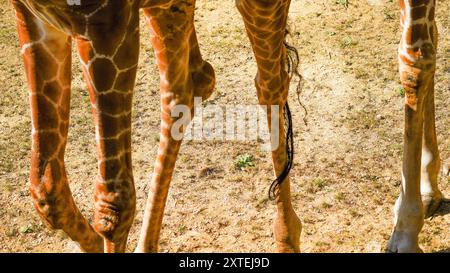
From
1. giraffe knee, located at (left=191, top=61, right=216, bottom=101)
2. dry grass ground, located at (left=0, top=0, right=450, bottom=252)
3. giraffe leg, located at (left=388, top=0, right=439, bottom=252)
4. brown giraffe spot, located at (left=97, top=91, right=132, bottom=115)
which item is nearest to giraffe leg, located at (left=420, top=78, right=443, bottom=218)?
dry grass ground, located at (left=0, top=0, right=450, bottom=252)

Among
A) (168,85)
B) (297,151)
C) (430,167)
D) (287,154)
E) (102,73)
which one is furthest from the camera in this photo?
(297,151)

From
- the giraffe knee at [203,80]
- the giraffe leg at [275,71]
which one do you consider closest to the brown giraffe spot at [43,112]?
the giraffe knee at [203,80]

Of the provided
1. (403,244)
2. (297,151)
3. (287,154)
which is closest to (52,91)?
(287,154)

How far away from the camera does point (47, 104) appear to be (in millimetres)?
4285

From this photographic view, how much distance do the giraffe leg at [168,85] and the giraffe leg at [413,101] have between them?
1602 mm

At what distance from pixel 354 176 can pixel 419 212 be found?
1.12 metres

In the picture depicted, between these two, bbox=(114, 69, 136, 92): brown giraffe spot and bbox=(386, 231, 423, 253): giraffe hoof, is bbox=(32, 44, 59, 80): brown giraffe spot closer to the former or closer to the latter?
bbox=(114, 69, 136, 92): brown giraffe spot

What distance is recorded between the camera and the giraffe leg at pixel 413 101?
5.40 meters

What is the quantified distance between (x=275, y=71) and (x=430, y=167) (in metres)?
1.83

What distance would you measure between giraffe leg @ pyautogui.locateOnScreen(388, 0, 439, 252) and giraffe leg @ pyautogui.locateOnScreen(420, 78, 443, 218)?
1.26ft

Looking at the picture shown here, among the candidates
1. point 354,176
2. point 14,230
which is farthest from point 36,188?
point 354,176

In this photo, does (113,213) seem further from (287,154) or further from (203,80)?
(287,154)

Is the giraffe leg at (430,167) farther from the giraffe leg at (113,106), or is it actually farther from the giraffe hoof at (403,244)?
the giraffe leg at (113,106)

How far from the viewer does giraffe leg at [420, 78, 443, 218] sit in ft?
20.6
